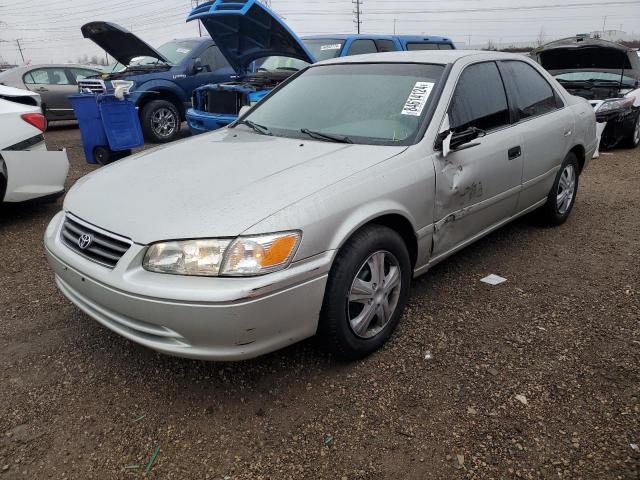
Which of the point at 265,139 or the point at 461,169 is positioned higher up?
the point at 265,139

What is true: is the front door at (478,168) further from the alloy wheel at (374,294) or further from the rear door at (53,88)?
the rear door at (53,88)

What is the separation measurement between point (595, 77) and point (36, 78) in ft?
37.8

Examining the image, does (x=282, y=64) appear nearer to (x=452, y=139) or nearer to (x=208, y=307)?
(x=452, y=139)

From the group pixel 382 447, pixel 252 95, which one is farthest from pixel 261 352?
pixel 252 95

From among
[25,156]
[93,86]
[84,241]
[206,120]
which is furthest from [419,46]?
[84,241]

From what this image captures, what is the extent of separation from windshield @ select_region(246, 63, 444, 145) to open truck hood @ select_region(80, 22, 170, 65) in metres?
6.45

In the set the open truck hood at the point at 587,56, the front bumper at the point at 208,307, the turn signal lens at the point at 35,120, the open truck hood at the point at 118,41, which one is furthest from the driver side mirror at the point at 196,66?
the front bumper at the point at 208,307

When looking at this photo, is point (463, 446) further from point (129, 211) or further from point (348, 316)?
point (129, 211)

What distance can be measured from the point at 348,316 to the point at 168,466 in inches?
40.8

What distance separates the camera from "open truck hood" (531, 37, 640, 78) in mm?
8031

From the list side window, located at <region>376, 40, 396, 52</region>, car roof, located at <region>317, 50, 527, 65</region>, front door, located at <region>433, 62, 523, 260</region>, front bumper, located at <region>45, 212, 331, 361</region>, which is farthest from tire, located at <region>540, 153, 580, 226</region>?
side window, located at <region>376, 40, 396, 52</region>

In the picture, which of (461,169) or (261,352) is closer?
(261,352)

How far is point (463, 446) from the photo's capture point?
6.84 feet

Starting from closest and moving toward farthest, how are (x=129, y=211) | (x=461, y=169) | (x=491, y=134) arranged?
1. (x=129, y=211)
2. (x=461, y=169)
3. (x=491, y=134)
